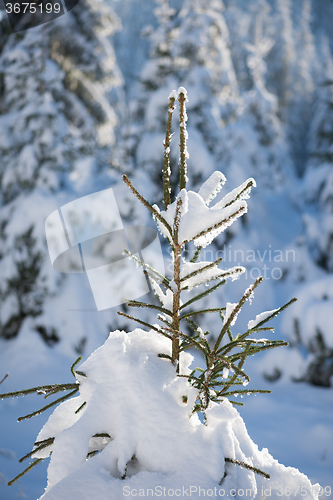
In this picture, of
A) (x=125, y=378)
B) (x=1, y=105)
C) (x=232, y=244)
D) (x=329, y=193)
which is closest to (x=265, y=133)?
(x=329, y=193)

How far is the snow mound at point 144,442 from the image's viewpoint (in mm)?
1071

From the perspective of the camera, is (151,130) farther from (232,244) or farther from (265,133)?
(265,133)

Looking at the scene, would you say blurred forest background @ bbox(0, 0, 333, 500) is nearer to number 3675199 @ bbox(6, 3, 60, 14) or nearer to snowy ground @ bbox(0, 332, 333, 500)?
snowy ground @ bbox(0, 332, 333, 500)

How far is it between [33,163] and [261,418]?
21.4 feet

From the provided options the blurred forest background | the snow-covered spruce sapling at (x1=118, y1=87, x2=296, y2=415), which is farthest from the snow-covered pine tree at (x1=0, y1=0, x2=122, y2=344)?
the snow-covered spruce sapling at (x1=118, y1=87, x2=296, y2=415)

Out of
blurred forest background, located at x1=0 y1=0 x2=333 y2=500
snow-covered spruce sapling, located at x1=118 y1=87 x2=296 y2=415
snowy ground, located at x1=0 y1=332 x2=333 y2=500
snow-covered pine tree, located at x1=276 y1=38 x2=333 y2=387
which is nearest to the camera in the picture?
snow-covered spruce sapling, located at x1=118 y1=87 x2=296 y2=415

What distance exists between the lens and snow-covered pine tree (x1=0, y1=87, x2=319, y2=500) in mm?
1060

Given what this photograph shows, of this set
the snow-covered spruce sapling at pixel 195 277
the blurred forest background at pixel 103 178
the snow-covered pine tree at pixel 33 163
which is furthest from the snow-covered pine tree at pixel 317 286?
the snow-covered spruce sapling at pixel 195 277

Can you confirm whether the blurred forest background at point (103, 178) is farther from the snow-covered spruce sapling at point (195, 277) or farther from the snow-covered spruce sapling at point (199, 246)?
the snow-covered spruce sapling at point (199, 246)

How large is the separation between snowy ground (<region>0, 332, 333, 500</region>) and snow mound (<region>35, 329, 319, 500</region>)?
3.70 m

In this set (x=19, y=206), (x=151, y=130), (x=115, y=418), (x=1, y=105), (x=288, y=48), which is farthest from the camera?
(x=288, y=48)

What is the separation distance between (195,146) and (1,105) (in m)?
4.57

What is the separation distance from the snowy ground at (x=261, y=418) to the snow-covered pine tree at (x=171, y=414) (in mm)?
3706

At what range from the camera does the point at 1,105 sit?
6.94 meters
